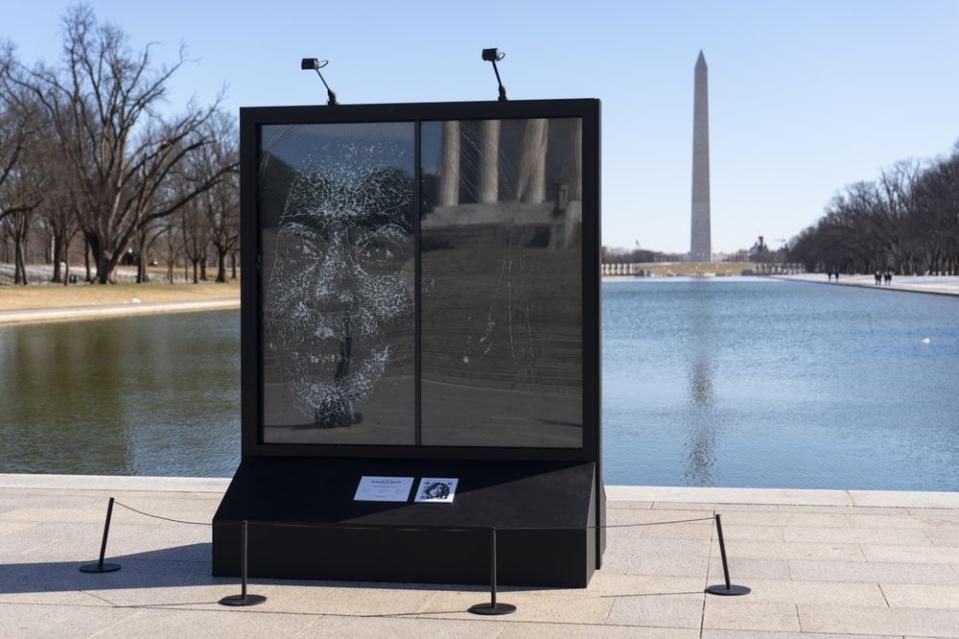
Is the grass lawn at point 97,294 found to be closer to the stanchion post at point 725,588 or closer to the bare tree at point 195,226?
the bare tree at point 195,226

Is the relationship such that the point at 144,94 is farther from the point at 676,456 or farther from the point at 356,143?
the point at 356,143

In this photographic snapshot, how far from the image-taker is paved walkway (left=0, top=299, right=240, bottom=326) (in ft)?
159

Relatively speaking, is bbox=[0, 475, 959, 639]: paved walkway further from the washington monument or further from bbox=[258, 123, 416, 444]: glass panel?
the washington monument

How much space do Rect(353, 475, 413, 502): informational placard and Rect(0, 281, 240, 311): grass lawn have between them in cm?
4830

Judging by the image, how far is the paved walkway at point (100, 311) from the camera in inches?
1905

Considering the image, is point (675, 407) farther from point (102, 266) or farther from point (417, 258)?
point (102, 266)

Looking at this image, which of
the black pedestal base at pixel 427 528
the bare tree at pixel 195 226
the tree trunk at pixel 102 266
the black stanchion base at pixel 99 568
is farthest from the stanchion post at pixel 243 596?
the bare tree at pixel 195 226

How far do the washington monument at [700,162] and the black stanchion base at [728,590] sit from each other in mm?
125421

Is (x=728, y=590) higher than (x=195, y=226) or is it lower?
lower

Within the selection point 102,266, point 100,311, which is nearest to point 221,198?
point 102,266

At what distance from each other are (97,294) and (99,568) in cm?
5986

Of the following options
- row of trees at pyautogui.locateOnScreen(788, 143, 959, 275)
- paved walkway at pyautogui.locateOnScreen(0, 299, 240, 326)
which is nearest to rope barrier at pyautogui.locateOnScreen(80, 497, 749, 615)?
paved walkway at pyautogui.locateOnScreen(0, 299, 240, 326)

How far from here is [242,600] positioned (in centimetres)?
733

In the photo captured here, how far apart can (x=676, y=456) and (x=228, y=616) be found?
9.19m
